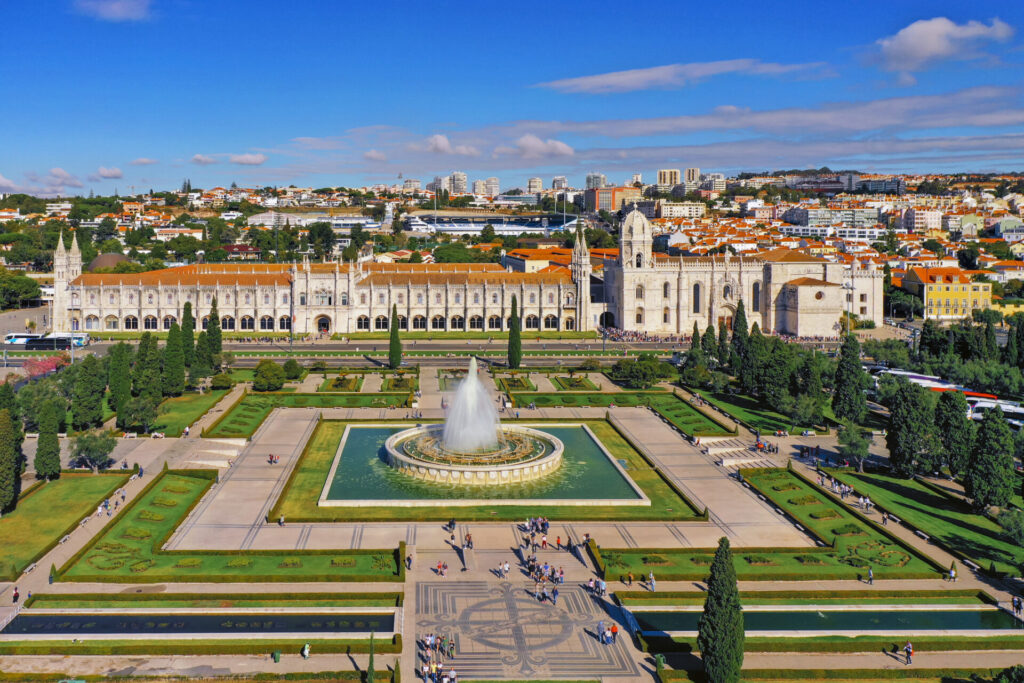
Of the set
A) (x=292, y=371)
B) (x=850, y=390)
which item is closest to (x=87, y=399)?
(x=292, y=371)

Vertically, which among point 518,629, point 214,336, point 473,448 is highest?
point 214,336

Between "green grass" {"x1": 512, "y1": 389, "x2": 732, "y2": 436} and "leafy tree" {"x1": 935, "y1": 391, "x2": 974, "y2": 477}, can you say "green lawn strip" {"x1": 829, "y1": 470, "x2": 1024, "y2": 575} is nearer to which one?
"leafy tree" {"x1": 935, "y1": 391, "x2": 974, "y2": 477}

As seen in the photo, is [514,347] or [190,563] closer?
[190,563]

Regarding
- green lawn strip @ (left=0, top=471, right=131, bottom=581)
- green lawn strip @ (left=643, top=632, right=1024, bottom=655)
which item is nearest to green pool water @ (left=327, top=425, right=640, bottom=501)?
green lawn strip @ (left=0, top=471, right=131, bottom=581)

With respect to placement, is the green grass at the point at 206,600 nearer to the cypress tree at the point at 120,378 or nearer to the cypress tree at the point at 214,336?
the cypress tree at the point at 120,378

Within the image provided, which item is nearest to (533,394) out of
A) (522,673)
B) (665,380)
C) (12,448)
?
(665,380)

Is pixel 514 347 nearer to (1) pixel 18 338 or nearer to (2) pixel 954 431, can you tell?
(2) pixel 954 431

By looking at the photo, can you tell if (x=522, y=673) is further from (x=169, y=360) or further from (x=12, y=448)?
(x=169, y=360)

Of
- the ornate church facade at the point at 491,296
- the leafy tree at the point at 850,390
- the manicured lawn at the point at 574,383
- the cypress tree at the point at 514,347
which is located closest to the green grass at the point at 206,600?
the leafy tree at the point at 850,390
